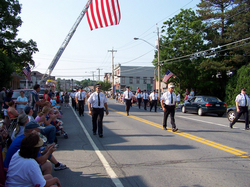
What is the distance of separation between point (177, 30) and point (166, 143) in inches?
1131

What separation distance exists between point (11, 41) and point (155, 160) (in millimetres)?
27188

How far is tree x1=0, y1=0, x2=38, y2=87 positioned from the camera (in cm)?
2437

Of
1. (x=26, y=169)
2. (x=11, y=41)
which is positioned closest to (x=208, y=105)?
(x=26, y=169)

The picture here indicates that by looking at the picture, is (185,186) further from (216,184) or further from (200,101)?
(200,101)

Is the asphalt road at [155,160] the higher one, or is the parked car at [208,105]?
the parked car at [208,105]

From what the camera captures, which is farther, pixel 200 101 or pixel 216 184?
pixel 200 101

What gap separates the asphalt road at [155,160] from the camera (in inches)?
177

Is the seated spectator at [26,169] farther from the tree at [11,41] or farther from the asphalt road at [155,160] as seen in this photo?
the tree at [11,41]

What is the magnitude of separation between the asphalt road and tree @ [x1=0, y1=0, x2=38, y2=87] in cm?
1752

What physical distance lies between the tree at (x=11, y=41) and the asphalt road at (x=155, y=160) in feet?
57.5

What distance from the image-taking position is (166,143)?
7.54 m

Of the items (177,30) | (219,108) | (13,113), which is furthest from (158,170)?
(177,30)

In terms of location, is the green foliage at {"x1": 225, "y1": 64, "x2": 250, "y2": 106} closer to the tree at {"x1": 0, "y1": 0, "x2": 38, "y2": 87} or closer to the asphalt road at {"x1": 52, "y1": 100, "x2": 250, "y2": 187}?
the asphalt road at {"x1": 52, "y1": 100, "x2": 250, "y2": 187}

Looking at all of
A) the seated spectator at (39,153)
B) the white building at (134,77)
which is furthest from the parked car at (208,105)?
the white building at (134,77)
